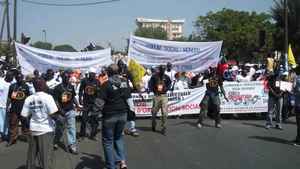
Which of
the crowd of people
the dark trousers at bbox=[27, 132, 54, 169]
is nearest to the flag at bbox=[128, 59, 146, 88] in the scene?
the crowd of people

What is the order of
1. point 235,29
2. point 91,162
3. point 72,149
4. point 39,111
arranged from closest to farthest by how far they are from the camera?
point 39,111 → point 91,162 → point 72,149 → point 235,29

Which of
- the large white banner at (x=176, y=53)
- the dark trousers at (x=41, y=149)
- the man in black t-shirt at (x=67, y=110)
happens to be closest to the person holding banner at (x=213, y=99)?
the large white banner at (x=176, y=53)

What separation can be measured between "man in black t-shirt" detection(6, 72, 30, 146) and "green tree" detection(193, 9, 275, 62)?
59.9 metres

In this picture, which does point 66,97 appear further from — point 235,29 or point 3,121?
point 235,29

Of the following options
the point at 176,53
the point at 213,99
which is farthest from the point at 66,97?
the point at 176,53

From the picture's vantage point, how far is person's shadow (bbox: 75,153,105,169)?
8.80 m

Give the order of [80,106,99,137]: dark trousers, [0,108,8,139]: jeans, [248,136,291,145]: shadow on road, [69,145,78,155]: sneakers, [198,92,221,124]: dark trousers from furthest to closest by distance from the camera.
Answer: [198,92,221,124]: dark trousers, [0,108,8,139]: jeans, [80,106,99,137]: dark trousers, [248,136,291,145]: shadow on road, [69,145,78,155]: sneakers

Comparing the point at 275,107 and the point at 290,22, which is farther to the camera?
the point at 290,22

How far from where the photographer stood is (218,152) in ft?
32.0

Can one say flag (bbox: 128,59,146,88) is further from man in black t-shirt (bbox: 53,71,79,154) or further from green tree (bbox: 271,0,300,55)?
green tree (bbox: 271,0,300,55)

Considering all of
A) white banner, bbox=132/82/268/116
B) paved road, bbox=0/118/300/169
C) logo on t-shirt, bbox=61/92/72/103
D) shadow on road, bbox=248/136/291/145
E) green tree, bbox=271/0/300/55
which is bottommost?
paved road, bbox=0/118/300/169

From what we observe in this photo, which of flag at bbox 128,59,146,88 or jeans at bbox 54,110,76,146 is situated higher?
flag at bbox 128,59,146,88

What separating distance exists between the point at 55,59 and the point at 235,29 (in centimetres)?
6131

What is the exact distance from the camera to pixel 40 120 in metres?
7.70
